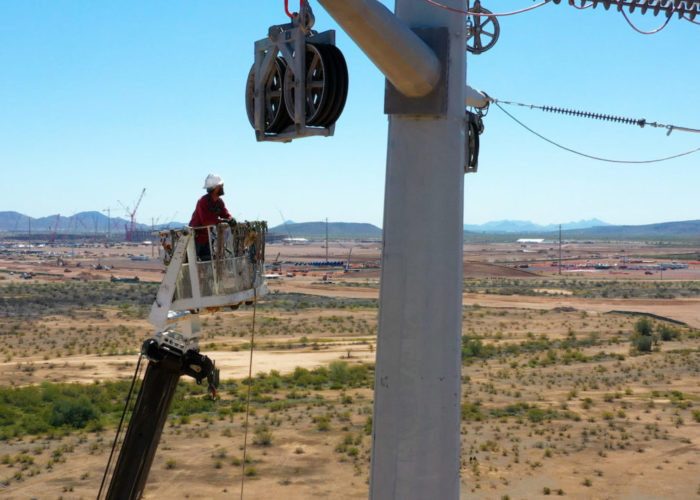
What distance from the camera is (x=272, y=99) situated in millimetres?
4355

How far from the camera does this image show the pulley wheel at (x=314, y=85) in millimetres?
3990

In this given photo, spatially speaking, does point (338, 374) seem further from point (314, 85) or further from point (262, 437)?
point (314, 85)

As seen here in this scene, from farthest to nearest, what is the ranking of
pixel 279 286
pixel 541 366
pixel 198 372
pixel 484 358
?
pixel 279 286, pixel 484 358, pixel 541 366, pixel 198 372

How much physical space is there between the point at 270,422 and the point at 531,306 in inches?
1902

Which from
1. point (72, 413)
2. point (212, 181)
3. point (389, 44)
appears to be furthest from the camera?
point (72, 413)

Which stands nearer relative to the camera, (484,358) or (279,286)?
(484,358)

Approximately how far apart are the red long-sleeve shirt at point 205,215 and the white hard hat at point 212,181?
0.35ft

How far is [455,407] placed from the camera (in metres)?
4.20

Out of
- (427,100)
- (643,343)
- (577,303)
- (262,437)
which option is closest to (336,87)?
(427,100)

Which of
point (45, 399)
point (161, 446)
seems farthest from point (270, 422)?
point (45, 399)

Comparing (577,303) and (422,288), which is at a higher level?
(422,288)

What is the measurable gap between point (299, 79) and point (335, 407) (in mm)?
25035

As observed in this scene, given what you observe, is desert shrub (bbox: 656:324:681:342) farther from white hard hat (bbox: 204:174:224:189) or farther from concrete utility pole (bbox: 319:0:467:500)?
concrete utility pole (bbox: 319:0:467:500)

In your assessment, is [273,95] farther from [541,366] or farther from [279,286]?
[279,286]
